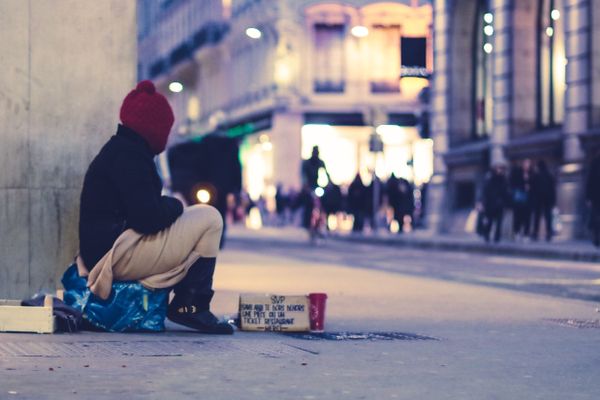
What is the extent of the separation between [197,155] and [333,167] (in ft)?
129

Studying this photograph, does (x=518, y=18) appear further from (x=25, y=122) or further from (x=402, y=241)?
(x=25, y=122)

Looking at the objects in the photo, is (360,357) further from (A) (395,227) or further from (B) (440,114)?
(A) (395,227)

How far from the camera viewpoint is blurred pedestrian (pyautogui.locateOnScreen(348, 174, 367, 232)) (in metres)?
42.8

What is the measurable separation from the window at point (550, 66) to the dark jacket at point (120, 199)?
26268 millimetres

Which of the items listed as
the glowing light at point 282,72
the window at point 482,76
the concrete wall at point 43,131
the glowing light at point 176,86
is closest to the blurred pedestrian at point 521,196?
the window at point 482,76

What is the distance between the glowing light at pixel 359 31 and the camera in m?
62.5

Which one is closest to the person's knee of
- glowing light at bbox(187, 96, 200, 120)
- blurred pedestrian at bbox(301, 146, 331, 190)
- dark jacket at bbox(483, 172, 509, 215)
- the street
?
the street

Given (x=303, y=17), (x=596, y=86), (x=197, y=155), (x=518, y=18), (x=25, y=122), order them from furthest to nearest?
(x=303, y=17) → (x=518, y=18) → (x=596, y=86) → (x=197, y=155) → (x=25, y=122)

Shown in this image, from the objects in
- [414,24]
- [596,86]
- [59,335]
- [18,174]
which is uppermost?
[414,24]

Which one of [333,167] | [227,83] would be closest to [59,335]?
[333,167]

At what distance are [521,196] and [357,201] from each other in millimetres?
10526

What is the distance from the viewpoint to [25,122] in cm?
1101

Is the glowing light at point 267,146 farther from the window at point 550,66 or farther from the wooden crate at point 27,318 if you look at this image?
the wooden crate at point 27,318

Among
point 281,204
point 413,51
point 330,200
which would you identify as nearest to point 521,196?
point 413,51
